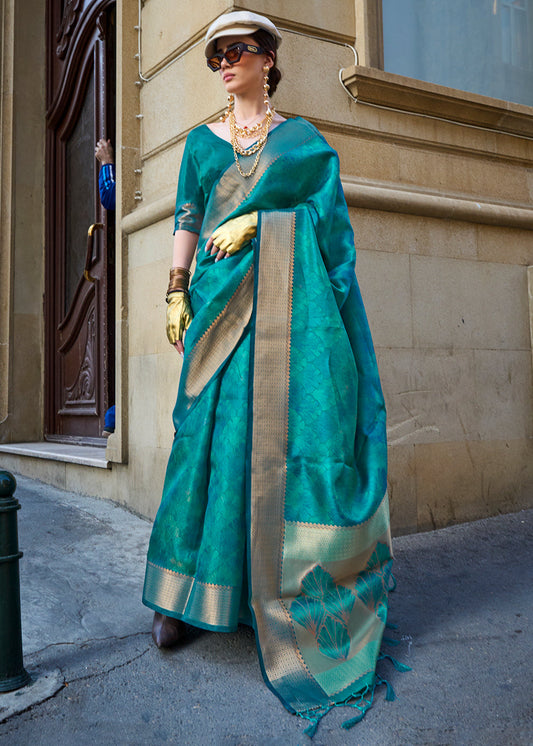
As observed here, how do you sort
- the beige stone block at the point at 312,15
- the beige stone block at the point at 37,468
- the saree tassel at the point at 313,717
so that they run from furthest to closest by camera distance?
the beige stone block at the point at 37,468 → the beige stone block at the point at 312,15 → the saree tassel at the point at 313,717

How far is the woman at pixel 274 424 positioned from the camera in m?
2.07

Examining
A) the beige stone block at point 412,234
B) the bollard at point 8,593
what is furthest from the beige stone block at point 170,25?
the bollard at point 8,593

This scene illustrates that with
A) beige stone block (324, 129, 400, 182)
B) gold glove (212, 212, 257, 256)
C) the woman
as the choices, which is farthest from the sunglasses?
beige stone block (324, 129, 400, 182)

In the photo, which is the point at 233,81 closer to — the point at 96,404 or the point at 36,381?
the point at 96,404

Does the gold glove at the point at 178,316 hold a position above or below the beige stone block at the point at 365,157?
below

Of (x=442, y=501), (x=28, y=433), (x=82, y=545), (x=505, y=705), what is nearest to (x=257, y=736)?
(x=505, y=705)

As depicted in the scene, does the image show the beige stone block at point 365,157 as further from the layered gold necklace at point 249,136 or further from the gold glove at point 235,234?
the gold glove at point 235,234

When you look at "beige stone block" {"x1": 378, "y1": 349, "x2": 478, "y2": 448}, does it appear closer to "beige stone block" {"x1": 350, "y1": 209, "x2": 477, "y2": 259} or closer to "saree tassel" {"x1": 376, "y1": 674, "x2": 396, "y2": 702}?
"beige stone block" {"x1": 350, "y1": 209, "x2": 477, "y2": 259}

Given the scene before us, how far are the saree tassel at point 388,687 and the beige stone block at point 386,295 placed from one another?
6.91 feet

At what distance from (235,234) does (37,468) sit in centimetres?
381

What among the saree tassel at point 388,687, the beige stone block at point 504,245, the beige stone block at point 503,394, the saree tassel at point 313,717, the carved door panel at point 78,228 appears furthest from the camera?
the carved door panel at point 78,228

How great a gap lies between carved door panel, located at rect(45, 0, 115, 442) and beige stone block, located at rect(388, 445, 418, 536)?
2.70m

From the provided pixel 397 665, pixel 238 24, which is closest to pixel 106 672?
pixel 397 665

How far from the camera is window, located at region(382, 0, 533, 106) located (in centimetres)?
432
